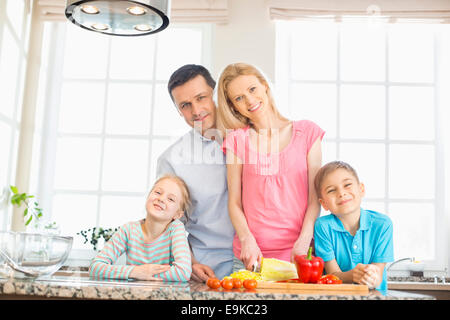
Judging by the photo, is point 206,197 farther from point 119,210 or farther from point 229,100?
point 119,210

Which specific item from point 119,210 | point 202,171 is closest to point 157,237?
point 202,171

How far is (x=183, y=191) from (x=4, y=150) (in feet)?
4.48

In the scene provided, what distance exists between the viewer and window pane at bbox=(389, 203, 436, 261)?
2828mm

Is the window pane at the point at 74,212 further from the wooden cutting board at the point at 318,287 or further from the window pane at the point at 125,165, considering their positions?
the wooden cutting board at the point at 318,287

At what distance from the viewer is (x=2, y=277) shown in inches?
44.9

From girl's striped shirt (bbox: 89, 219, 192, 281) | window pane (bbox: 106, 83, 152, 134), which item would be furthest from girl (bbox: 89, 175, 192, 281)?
window pane (bbox: 106, 83, 152, 134)

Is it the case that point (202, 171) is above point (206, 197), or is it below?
above

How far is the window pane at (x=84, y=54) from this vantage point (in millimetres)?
3033

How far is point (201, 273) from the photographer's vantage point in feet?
5.34

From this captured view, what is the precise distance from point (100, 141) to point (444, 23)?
2.26 m

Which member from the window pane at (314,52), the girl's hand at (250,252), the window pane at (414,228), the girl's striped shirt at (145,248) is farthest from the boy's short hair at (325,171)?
the window pane at (314,52)

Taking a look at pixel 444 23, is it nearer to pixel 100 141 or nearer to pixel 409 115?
pixel 409 115

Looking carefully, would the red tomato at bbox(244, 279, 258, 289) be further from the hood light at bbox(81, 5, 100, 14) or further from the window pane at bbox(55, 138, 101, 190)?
the window pane at bbox(55, 138, 101, 190)

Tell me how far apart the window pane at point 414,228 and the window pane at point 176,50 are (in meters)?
1.60
